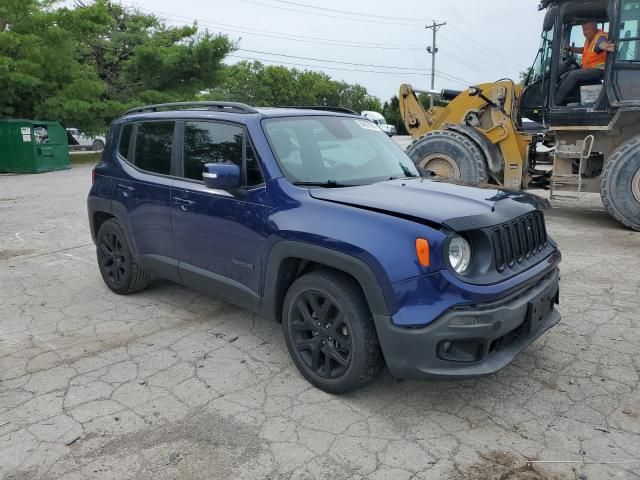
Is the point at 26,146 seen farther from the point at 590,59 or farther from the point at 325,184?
the point at 325,184

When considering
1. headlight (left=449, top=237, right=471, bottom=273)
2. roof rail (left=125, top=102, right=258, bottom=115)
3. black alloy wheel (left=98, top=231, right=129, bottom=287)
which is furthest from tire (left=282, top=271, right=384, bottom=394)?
black alloy wheel (left=98, top=231, right=129, bottom=287)

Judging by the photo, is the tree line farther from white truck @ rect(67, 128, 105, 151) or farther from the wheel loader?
the wheel loader

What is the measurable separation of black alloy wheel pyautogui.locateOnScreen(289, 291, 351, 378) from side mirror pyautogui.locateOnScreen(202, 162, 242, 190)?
3.02 ft

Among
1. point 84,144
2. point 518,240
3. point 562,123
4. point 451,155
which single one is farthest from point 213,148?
point 84,144

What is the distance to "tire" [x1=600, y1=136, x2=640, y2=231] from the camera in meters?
7.52

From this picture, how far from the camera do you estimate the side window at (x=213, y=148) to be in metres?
3.71

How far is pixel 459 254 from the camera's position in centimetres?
292

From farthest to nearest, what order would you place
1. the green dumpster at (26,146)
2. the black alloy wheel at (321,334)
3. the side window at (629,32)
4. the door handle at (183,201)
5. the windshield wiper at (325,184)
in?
the green dumpster at (26,146)
the side window at (629,32)
the door handle at (183,201)
the windshield wiper at (325,184)
the black alloy wheel at (321,334)

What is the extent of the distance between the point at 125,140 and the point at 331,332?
3.02 metres

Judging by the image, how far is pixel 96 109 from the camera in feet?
66.9

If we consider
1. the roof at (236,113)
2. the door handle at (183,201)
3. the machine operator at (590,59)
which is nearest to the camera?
the roof at (236,113)

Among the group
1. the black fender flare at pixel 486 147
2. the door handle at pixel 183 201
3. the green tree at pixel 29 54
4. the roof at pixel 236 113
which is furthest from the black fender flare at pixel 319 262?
the green tree at pixel 29 54

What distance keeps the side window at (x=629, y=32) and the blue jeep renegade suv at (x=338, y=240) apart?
16.0ft

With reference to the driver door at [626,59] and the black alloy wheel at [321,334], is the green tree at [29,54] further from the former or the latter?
the black alloy wheel at [321,334]
